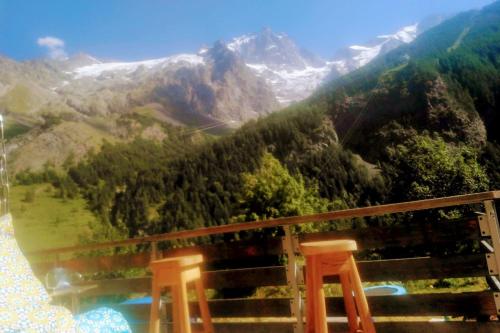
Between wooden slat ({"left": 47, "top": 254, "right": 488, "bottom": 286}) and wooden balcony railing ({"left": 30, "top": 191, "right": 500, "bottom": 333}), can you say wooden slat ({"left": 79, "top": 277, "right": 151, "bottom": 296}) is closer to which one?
wooden balcony railing ({"left": 30, "top": 191, "right": 500, "bottom": 333})

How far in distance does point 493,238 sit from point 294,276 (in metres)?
1.26

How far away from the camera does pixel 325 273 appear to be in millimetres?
2254

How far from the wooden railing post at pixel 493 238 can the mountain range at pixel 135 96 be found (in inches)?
3234

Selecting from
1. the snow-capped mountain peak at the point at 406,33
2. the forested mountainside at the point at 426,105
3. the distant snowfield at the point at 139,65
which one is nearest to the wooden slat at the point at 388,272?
the forested mountainside at the point at 426,105

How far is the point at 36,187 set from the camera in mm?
64000

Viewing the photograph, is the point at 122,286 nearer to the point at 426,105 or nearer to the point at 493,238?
the point at 493,238

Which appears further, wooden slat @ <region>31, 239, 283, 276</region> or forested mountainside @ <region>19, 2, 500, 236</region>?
forested mountainside @ <region>19, 2, 500, 236</region>

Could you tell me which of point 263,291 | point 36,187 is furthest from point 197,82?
point 263,291

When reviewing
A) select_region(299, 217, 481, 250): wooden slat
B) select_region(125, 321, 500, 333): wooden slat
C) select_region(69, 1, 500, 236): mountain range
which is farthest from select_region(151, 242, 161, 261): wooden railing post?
select_region(69, 1, 500, 236): mountain range

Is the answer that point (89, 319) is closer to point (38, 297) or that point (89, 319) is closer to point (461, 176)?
point (38, 297)

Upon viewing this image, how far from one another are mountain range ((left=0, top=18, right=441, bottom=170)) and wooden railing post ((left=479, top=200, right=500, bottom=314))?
82.1 meters

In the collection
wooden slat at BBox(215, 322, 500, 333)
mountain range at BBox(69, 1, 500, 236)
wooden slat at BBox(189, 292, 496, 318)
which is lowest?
wooden slat at BBox(215, 322, 500, 333)

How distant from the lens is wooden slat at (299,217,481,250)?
8.27 feet

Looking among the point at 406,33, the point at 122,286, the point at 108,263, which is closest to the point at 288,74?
the point at 406,33
